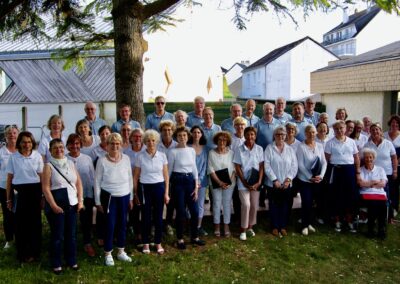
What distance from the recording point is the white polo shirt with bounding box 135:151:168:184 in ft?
16.4

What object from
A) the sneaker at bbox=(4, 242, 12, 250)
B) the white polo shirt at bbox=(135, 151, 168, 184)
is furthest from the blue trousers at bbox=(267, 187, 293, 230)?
the sneaker at bbox=(4, 242, 12, 250)

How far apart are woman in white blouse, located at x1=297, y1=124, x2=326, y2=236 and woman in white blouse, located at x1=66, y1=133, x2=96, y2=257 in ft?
10.1

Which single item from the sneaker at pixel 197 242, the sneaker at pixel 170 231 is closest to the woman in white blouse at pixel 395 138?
the sneaker at pixel 197 242

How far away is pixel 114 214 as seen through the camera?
4.80 m

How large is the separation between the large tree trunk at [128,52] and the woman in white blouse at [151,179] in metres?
1.81

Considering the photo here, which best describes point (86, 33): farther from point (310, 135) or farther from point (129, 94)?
point (310, 135)

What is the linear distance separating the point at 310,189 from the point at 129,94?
331 cm

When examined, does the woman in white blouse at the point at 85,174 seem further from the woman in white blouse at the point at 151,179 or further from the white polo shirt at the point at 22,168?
the woman in white blouse at the point at 151,179

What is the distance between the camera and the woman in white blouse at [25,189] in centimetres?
470

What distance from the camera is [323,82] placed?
1908 centimetres

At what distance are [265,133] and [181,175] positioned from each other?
1852 millimetres

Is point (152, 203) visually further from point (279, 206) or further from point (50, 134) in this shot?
point (279, 206)

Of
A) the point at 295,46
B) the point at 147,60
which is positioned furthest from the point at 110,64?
the point at 295,46

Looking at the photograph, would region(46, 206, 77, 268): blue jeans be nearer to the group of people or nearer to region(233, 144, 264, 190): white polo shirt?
the group of people
